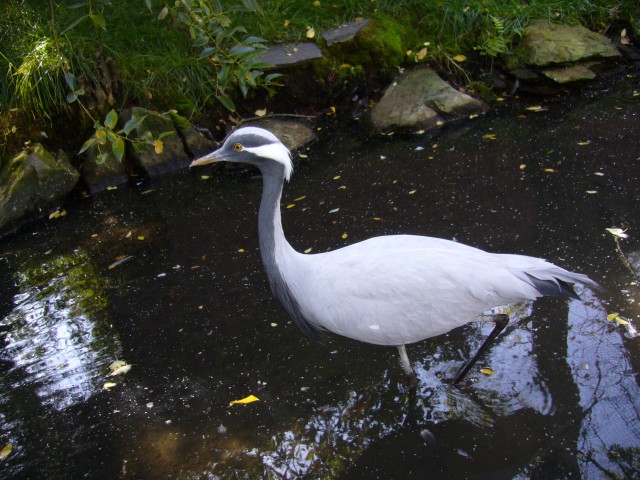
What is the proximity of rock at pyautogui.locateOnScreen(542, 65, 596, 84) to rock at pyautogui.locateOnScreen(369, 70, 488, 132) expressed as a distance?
2.43 feet

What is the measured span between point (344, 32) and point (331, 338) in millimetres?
4297

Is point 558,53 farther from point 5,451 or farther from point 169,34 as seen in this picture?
point 5,451

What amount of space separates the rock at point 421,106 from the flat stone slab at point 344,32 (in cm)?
88

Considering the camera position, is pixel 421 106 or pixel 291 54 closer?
pixel 421 106

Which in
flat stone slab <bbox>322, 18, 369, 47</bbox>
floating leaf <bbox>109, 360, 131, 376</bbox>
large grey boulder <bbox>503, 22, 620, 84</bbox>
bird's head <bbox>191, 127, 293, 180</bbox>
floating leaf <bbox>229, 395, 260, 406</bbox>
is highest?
bird's head <bbox>191, 127, 293, 180</bbox>

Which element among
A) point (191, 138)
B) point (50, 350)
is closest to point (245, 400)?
point (50, 350)

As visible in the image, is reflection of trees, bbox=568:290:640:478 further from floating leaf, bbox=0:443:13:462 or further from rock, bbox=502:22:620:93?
rock, bbox=502:22:620:93

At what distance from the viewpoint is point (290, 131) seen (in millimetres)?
6285

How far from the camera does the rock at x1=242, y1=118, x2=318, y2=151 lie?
20.3 feet

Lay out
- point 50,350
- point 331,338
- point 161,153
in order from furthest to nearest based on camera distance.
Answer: point 161,153
point 50,350
point 331,338

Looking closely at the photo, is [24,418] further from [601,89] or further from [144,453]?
[601,89]

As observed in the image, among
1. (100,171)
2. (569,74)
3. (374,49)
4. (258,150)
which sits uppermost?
(258,150)

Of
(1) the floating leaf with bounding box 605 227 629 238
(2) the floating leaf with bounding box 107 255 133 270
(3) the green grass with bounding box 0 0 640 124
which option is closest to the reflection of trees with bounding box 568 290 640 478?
(1) the floating leaf with bounding box 605 227 629 238

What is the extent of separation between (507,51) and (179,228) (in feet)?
13.1
